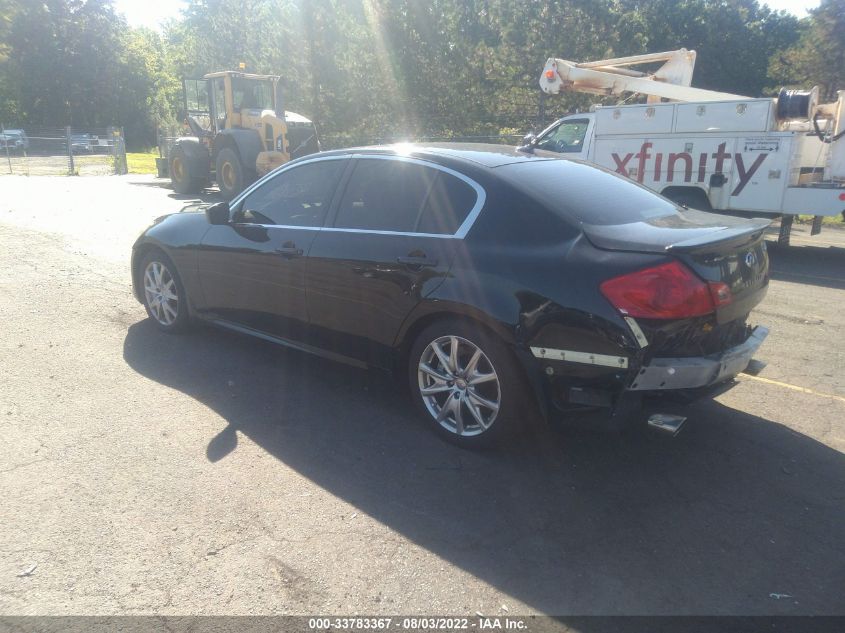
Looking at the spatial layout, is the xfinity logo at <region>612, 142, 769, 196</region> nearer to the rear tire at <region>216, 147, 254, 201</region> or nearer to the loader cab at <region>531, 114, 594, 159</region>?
the loader cab at <region>531, 114, 594, 159</region>

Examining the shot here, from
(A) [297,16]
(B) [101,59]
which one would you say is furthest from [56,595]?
(B) [101,59]

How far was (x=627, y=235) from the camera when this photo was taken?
12.0ft

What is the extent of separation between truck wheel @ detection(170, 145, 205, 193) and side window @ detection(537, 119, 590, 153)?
436 inches

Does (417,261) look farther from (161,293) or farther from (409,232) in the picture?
(161,293)

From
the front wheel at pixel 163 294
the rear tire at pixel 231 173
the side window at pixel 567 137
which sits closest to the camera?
the front wheel at pixel 163 294

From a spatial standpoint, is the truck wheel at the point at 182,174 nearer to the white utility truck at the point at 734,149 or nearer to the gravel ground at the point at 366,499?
the white utility truck at the point at 734,149

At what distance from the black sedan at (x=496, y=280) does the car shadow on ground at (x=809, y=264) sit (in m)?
5.54

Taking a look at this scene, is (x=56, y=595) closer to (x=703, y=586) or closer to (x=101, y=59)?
(x=703, y=586)

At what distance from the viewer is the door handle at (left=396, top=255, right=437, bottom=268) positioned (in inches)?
159

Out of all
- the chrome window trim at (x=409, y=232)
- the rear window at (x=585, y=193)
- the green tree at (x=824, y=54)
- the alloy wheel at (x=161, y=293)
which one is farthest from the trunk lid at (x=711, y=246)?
the green tree at (x=824, y=54)

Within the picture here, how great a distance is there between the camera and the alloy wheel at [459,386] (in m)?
3.89

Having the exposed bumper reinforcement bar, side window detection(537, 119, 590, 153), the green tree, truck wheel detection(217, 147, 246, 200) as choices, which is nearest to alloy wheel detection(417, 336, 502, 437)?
the exposed bumper reinforcement bar

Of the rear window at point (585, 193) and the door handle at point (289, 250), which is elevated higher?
the rear window at point (585, 193)

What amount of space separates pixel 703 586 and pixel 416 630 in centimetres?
122
